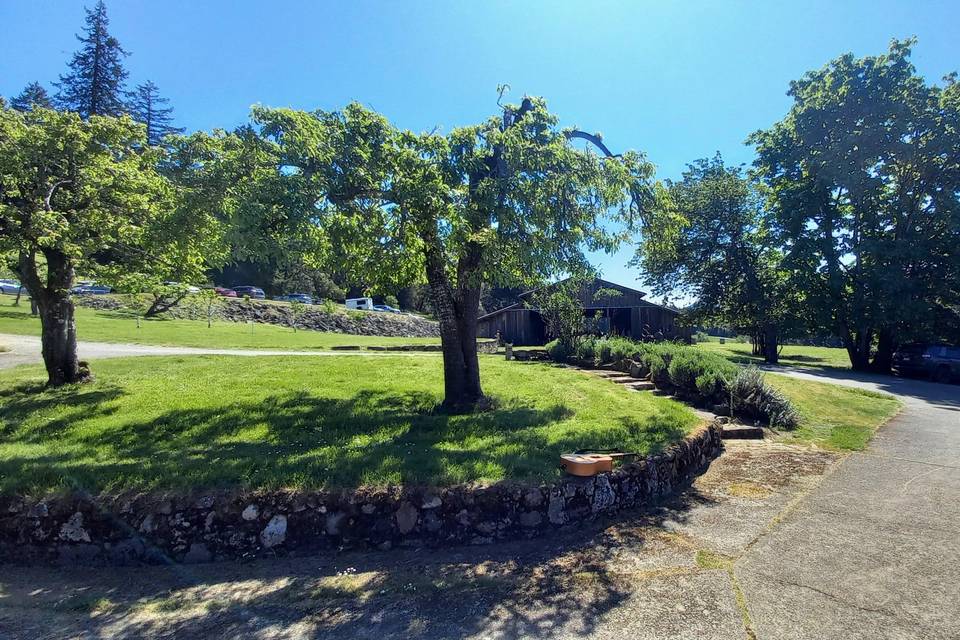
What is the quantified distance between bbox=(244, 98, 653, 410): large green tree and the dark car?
1858cm

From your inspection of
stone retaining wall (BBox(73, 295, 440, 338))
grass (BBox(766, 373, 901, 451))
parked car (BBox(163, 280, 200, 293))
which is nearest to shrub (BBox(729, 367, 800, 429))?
grass (BBox(766, 373, 901, 451))

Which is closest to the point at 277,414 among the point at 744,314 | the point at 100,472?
the point at 100,472

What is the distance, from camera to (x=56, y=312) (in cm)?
873

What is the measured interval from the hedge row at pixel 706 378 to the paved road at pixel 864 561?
271 centimetres

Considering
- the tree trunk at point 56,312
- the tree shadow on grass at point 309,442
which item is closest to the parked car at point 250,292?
the tree trunk at point 56,312

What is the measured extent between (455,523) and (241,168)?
5.62 m

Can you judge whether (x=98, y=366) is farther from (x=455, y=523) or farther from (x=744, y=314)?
(x=744, y=314)

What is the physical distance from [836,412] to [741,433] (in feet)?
13.3

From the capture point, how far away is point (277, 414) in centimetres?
693

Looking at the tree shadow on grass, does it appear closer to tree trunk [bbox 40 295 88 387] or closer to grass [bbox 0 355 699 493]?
grass [bbox 0 355 699 493]

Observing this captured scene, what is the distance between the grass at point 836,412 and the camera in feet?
26.0

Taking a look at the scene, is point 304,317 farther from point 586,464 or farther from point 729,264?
point 586,464

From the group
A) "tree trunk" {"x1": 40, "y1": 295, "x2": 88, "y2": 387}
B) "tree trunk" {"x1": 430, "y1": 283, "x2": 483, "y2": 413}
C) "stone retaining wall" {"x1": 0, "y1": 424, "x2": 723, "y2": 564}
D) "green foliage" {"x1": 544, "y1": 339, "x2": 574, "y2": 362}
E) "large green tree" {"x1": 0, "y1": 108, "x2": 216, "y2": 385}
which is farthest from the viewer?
"green foliage" {"x1": 544, "y1": 339, "x2": 574, "y2": 362}

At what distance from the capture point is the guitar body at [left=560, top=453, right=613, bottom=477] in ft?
14.7
